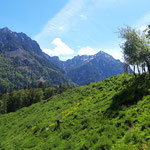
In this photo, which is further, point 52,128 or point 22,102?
point 22,102

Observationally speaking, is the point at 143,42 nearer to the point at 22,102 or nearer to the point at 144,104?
the point at 144,104

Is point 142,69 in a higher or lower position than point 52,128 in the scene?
higher

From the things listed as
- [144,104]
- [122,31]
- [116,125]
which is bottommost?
[116,125]

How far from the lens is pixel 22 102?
293 feet

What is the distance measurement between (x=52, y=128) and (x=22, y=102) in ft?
251

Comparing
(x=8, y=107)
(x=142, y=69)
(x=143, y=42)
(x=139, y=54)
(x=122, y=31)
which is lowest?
(x=8, y=107)

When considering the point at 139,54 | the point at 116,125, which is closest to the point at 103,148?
the point at 116,125

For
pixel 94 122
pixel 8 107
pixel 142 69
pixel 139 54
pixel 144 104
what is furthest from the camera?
pixel 8 107

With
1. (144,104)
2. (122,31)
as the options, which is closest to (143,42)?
(122,31)

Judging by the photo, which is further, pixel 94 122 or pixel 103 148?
pixel 94 122

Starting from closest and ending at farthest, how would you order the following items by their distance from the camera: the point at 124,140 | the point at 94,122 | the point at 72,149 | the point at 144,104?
1. the point at 124,140
2. the point at 72,149
3. the point at 144,104
4. the point at 94,122

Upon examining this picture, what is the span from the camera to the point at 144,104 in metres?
15.6

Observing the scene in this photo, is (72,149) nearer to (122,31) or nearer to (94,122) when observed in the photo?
(94,122)

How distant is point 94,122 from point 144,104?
713 centimetres
